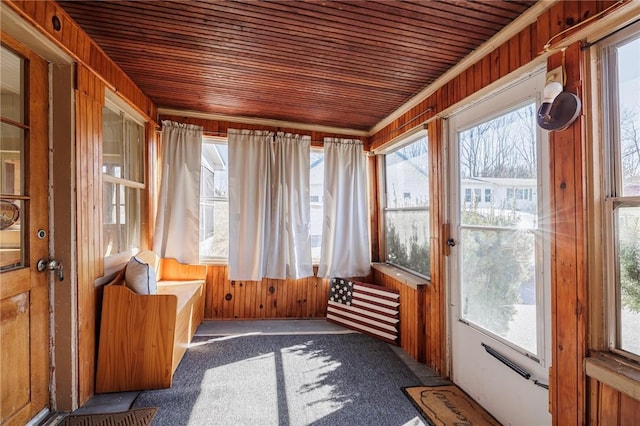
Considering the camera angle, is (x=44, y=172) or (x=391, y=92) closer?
(x=44, y=172)

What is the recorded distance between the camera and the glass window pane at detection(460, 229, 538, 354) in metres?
1.68

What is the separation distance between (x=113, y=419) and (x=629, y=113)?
125 inches

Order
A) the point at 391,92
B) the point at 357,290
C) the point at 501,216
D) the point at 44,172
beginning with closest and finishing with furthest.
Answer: the point at 44,172 → the point at 501,216 → the point at 391,92 → the point at 357,290

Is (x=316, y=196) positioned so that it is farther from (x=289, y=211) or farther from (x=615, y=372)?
(x=615, y=372)

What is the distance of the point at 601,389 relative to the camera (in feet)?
4.17

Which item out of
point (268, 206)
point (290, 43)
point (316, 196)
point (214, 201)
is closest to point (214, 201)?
point (214, 201)

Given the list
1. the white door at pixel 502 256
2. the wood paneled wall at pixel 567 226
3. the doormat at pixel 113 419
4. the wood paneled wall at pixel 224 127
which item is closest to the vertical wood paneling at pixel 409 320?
the white door at pixel 502 256

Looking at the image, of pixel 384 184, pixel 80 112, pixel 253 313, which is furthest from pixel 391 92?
pixel 253 313

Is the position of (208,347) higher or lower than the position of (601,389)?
lower

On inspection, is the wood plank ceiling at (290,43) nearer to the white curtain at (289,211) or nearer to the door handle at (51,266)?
the white curtain at (289,211)

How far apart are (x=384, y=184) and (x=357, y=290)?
1386 mm

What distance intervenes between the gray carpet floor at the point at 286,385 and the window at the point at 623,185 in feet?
4.01

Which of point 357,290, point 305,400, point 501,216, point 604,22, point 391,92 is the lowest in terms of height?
point 305,400

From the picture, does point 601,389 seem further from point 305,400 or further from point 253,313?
point 253,313
